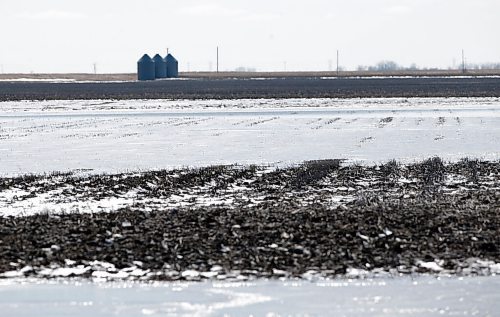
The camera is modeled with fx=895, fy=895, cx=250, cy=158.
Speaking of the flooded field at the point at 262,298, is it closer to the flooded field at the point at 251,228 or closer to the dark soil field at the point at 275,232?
the flooded field at the point at 251,228

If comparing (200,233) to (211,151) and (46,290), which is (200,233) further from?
(211,151)

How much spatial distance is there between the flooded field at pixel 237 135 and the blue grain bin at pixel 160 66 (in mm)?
89888

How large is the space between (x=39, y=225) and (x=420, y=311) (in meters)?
6.14

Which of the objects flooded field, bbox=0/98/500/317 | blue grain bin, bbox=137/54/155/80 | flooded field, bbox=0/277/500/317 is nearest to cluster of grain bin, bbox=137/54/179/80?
blue grain bin, bbox=137/54/155/80

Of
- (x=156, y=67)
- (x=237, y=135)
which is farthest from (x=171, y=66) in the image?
(x=237, y=135)

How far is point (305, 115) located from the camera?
39.5m

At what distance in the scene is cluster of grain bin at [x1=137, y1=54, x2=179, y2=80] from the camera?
427ft

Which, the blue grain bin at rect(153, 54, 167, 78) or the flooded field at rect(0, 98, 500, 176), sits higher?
the blue grain bin at rect(153, 54, 167, 78)

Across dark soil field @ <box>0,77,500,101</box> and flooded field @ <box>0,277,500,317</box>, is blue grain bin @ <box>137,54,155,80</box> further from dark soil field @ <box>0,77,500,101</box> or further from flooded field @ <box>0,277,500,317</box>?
flooded field @ <box>0,277,500,317</box>

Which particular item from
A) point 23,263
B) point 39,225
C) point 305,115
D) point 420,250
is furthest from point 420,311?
point 305,115

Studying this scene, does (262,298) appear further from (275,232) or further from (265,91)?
(265,91)

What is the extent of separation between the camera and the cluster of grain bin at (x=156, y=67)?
427 ft

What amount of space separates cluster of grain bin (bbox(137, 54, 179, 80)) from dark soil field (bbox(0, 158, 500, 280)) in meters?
115

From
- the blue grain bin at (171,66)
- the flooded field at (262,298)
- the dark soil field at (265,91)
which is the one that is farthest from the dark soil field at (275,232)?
the blue grain bin at (171,66)
